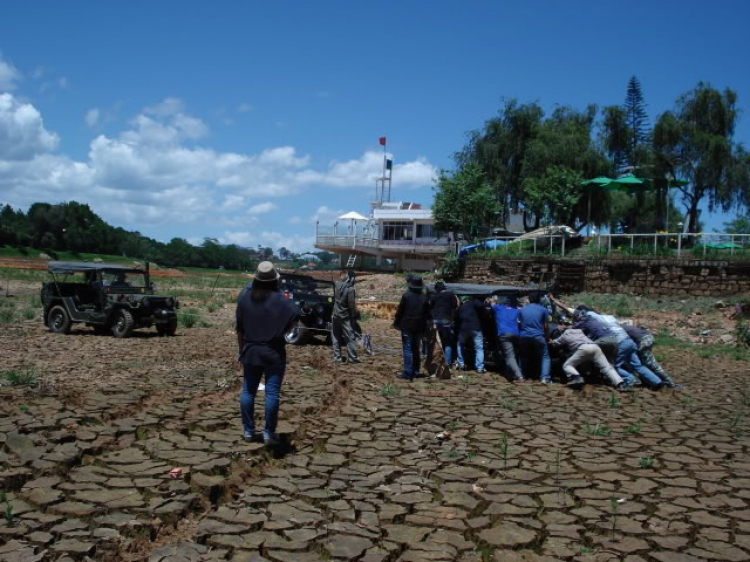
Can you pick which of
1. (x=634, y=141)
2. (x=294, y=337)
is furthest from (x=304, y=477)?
(x=634, y=141)

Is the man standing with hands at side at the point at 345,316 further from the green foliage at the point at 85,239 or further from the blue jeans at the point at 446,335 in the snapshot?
the green foliage at the point at 85,239

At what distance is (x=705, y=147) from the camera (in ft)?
111

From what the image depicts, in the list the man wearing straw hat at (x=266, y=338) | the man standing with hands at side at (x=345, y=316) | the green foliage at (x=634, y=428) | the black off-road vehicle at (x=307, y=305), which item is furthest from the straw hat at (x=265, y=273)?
the black off-road vehicle at (x=307, y=305)

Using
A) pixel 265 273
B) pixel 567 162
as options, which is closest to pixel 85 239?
pixel 567 162

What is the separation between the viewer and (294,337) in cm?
1477

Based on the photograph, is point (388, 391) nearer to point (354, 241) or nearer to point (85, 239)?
point (354, 241)

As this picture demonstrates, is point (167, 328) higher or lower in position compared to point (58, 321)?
lower

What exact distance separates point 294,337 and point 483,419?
24.9 ft

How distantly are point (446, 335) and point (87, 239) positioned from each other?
89.3 m

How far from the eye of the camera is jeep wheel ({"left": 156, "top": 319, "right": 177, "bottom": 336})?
51.9 feet

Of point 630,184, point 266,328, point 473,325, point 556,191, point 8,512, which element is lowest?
point 8,512

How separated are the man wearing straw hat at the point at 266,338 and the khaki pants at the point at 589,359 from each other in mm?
5559

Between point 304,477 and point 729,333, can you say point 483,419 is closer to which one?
point 304,477

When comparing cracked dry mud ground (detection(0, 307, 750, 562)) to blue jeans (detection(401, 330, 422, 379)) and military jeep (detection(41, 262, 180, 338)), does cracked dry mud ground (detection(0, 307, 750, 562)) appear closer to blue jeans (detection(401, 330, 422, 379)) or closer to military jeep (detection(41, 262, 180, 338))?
blue jeans (detection(401, 330, 422, 379))
